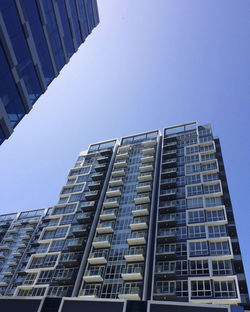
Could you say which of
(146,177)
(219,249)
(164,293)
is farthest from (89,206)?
(219,249)

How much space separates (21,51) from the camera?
25.9 meters

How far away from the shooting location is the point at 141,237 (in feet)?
150

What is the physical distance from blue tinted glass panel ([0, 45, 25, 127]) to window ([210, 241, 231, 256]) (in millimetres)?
32941

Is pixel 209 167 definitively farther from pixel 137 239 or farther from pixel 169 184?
pixel 137 239

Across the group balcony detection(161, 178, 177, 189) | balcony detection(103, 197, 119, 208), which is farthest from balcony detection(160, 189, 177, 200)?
balcony detection(103, 197, 119, 208)

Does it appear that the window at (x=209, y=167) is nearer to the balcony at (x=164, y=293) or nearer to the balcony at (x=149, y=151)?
the balcony at (x=149, y=151)

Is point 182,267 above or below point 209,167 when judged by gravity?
below

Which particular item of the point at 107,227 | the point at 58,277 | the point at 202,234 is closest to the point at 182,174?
the point at 202,234

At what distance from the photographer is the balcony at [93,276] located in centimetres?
4284

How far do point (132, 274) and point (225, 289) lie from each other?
13304 millimetres

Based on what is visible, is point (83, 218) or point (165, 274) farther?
point (83, 218)

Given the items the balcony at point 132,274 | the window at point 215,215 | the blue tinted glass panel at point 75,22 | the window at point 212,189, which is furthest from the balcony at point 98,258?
the blue tinted glass panel at point 75,22

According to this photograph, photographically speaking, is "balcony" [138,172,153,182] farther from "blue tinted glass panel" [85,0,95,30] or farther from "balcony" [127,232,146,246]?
"blue tinted glass panel" [85,0,95,30]

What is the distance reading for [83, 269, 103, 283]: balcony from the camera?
42.8m
